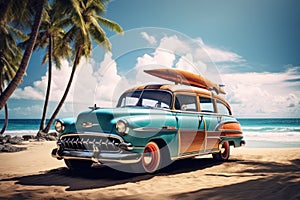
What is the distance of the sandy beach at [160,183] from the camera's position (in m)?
4.09

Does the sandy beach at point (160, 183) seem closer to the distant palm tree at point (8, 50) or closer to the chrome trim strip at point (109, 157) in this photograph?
the chrome trim strip at point (109, 157)

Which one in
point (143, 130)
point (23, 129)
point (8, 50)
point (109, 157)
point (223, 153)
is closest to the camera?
point (109, 157)

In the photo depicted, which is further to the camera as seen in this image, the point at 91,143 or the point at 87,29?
the point at 87,29

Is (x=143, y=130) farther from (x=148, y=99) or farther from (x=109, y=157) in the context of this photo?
(x=148, y=99)

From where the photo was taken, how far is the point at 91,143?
194 inches

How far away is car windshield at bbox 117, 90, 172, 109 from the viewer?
235 inches

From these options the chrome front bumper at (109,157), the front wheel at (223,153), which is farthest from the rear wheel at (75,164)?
the front wheel at (223,153)

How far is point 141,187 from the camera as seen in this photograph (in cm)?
455

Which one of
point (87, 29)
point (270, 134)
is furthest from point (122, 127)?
point (270, 134)

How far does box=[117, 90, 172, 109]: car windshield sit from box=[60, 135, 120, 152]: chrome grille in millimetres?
1430

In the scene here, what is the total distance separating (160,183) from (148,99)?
1934 mm

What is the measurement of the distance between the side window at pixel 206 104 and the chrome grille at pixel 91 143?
2651mm

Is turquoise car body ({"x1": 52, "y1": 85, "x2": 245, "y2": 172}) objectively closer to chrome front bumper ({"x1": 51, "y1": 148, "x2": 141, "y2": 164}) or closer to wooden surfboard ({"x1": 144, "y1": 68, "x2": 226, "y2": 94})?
chrome front bumper ({"x1": 51, "y1": 148, "x2": 141, "y2": 164})

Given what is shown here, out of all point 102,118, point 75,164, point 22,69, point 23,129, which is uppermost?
point 22,69
